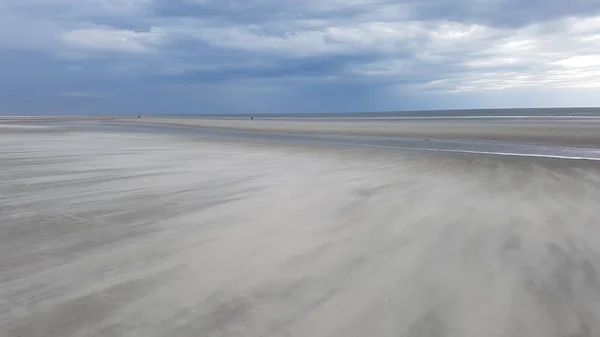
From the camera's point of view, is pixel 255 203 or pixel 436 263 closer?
pixel 436 263

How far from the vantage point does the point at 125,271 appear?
392 cm

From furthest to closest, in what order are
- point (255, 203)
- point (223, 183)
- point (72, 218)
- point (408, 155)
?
point (408, 155), point (223, 183), point (255, 203), point (72, 218)

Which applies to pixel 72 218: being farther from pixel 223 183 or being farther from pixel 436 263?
pixel 436 263

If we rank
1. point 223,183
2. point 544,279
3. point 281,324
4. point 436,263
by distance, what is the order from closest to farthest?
point 281,324 < point 544,279 < point 436,263 < point 223,183

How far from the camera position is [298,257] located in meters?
4.39

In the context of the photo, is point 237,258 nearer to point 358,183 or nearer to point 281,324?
point 281,324

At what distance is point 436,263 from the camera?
426 cm

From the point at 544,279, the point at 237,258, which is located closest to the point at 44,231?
the point at 237,258

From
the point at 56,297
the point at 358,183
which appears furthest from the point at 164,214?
the point at 358,183

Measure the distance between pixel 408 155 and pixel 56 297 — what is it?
1251cm

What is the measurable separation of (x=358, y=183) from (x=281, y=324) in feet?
19.9

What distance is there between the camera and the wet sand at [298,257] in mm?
3086

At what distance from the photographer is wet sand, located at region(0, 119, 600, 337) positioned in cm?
309

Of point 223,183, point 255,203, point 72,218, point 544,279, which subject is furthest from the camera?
point 223,183
